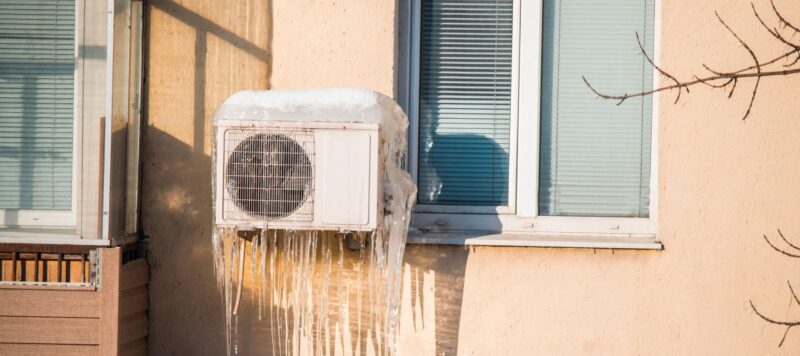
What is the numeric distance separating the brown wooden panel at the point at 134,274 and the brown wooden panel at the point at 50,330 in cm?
23

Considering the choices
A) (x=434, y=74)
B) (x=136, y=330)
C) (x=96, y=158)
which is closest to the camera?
(x=96, y=158)

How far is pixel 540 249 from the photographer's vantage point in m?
4.66

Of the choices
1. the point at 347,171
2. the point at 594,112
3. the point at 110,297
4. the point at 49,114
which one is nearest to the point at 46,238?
the point at 110,297

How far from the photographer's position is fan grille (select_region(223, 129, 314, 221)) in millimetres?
4211

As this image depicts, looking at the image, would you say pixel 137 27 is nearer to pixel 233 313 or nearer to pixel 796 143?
pixel 233 313

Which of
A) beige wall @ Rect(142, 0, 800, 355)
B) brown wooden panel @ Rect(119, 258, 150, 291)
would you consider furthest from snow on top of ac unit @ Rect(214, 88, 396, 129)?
brown wooden panel @ Rect(119, 258, 150, 291)

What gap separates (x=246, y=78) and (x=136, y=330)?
1397 mm

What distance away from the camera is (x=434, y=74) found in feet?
16.3

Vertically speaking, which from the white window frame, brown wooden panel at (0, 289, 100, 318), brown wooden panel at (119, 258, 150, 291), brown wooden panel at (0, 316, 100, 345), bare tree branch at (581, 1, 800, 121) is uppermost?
bare tree branch at (581, 1, 800, 121)

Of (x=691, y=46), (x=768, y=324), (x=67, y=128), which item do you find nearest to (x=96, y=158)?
(x=67, y=128)

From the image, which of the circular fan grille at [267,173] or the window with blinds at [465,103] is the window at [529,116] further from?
the circular fan grille at [267,173]

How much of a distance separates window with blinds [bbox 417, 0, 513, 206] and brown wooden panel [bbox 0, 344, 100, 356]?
1.85 metres

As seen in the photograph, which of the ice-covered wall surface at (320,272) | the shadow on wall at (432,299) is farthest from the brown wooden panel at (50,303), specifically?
the shadow on wall at (432,299)

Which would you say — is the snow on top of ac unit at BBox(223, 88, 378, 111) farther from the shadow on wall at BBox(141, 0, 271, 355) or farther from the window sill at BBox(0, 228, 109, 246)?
the window sill at BBox(0, 228, 109, 246)
